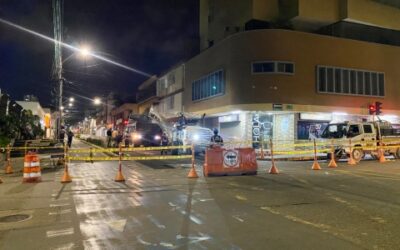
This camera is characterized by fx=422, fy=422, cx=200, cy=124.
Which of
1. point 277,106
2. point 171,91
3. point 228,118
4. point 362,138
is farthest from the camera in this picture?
point 171,91

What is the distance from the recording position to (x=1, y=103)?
113ft

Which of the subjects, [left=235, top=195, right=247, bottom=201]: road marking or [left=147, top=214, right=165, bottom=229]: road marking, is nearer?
[left=147, top=214, right=165, bottom=229]: road marking

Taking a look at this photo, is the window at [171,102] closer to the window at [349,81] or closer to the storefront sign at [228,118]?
the storefront sign at [228,118]

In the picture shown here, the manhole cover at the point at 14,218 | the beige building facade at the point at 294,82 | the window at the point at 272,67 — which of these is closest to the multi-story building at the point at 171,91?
the beige building facade at the point at 294,82

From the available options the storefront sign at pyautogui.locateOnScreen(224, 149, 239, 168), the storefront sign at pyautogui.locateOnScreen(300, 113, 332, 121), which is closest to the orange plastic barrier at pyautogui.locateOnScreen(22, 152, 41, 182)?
→ the storefront sign at pyautogui.locateOnScreen(224, 149, 239, 168)

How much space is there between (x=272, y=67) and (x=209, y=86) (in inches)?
322

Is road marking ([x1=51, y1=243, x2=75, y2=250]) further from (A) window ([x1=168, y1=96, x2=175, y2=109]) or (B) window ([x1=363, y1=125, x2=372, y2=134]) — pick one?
(A) window ([x1=168, y1=96, x2=175, y2=109])

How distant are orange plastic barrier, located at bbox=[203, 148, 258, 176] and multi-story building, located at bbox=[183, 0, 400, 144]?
16885 mm

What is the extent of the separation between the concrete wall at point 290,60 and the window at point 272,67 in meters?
0.35

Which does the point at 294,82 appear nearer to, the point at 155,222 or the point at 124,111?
the point at 155,222

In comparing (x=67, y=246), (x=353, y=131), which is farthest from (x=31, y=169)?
(x=353, y=131)

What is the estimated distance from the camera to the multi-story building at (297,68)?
3438 cm

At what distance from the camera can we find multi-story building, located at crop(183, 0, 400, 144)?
34375mm

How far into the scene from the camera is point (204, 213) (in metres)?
9.40
